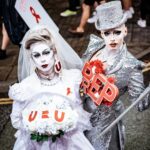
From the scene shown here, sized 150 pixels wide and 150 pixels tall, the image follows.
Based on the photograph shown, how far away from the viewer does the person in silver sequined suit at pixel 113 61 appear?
15.2 feet


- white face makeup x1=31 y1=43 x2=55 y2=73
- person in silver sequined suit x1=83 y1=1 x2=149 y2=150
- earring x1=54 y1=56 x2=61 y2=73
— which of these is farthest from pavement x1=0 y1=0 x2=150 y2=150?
white face makeup x1=31 y1=43 x2=55 y2=73

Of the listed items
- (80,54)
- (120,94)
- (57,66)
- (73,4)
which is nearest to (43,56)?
(57,66)

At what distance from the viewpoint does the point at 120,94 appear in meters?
4.86

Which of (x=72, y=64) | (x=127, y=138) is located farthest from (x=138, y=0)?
(x=72, y=64)

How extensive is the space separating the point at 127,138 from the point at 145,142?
268 millimetres

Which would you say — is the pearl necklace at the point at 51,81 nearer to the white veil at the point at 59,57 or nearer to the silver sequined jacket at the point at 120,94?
the white veil at the point at 59,57

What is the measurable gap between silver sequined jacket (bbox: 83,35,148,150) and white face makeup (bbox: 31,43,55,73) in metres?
0.51

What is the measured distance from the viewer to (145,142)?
6.41 m

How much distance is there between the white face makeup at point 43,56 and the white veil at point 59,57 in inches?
6.0

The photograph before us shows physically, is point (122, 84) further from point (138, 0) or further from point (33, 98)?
point (138, 0)

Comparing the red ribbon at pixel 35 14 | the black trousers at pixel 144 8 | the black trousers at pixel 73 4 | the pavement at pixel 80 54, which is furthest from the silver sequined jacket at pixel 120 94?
the black trousers at pixel 73 4

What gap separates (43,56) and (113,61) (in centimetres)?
70

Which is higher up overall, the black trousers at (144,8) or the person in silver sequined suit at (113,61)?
the person in silver sequined suit at (113,61)

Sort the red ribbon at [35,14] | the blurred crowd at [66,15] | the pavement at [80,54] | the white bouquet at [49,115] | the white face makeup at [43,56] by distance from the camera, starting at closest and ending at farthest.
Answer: the white bouquet at [49,115] → the white face makeup at [43,56] → the red ribbon at [35,14] → the pavement at [80,54] → the blurred crowd at [66,15]
